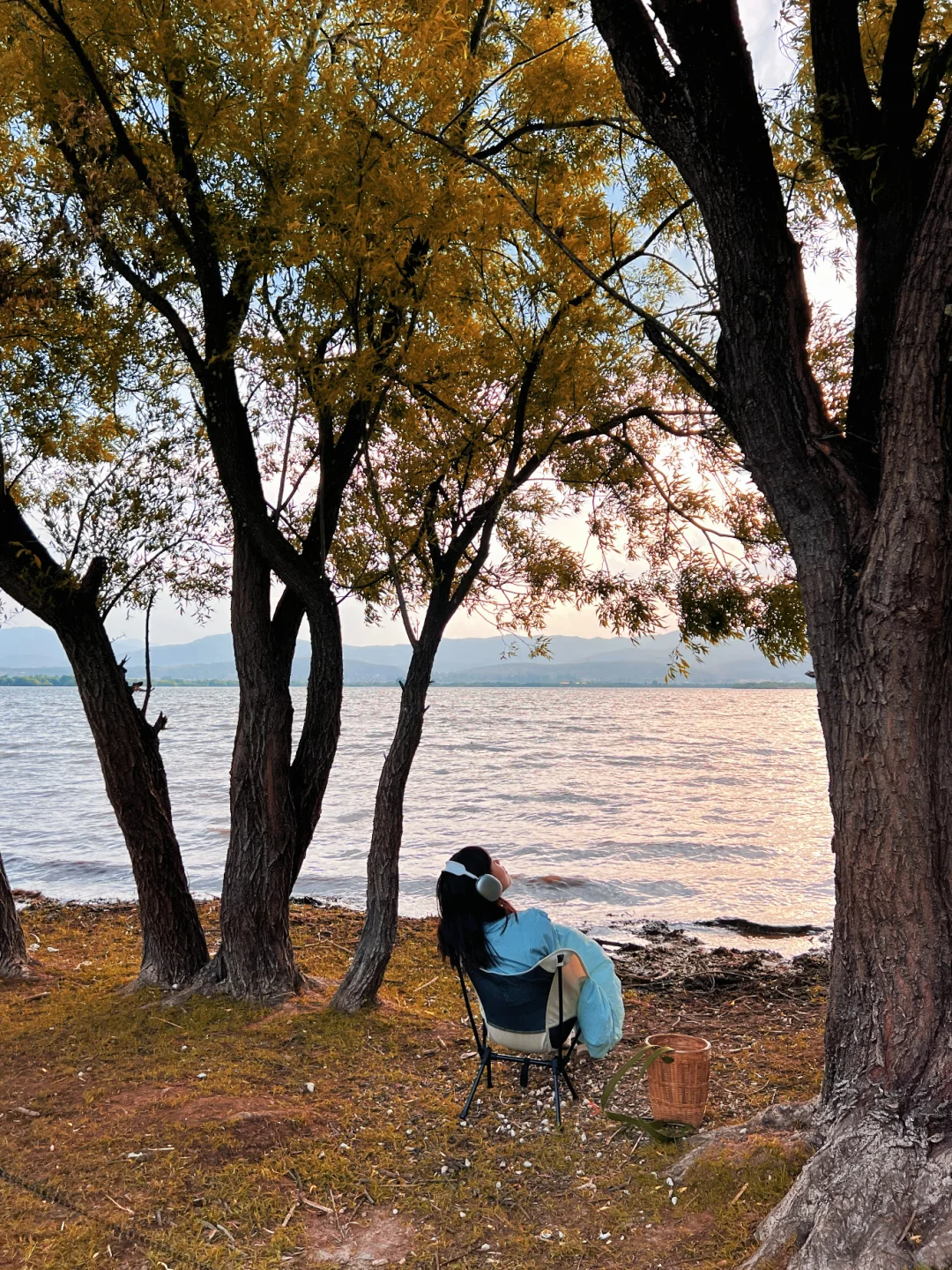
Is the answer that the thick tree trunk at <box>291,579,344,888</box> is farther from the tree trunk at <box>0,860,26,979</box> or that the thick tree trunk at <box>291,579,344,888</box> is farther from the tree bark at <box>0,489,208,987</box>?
the tree trunk at <box>0,860,26,979</box>

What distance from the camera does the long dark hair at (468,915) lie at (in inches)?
170

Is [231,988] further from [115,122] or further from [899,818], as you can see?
[115,122]

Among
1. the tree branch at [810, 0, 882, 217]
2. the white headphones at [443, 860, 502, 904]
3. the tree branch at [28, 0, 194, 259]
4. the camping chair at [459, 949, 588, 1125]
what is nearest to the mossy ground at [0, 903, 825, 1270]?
the camping chair at [459, 949, 588, 1125]

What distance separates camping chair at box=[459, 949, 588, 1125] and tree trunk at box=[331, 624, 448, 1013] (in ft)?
5.39

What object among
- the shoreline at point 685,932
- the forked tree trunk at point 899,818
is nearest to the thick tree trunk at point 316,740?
the shoreline at point 685,932

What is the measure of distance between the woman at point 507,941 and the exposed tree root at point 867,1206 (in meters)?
1.30

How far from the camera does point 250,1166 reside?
12.5 feet

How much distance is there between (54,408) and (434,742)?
1124 inches

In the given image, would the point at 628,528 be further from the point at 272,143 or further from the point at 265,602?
the point at 272,143

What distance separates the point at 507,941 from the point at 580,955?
35 cm

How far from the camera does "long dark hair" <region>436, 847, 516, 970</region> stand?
14.2ft

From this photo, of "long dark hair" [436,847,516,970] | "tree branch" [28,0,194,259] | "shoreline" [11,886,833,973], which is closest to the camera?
"long dark hair" [436,847,516,970]

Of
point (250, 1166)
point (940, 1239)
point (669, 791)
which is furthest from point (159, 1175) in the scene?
point (669, 791)

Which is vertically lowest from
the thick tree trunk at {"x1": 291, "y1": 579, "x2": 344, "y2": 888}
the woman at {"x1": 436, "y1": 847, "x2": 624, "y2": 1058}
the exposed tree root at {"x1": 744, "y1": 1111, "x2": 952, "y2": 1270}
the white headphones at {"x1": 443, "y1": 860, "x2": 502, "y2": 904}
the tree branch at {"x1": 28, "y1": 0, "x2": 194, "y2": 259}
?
the exposed tree root at {"x1": 744, "y1": 1111, "x2": 952, "y2": 1270}
